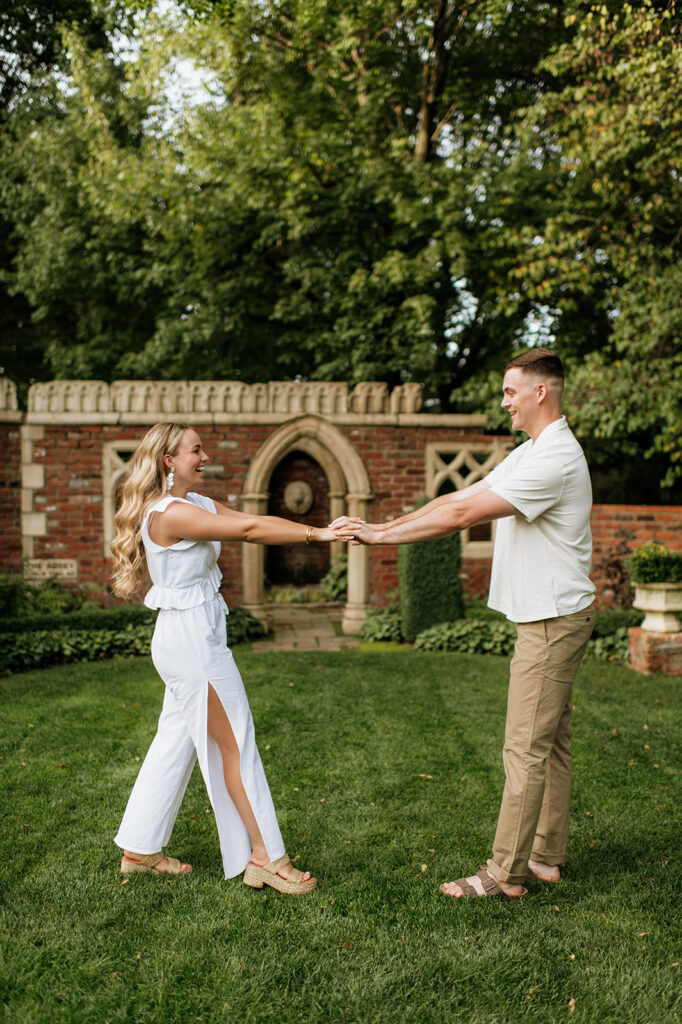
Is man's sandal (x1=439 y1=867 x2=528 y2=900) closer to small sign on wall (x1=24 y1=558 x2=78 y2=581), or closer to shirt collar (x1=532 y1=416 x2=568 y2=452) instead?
shirt collar (x1=532 y1=416 x2=568 y2=452)

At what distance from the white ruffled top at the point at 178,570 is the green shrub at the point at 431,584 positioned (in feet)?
17.9

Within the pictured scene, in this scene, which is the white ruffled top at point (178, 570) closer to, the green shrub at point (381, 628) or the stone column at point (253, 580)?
the green shrub at point (381, 628)

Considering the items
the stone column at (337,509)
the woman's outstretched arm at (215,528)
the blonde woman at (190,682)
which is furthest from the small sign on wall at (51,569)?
the woman's outstretched arm at (215,528)

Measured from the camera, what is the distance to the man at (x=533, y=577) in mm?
2918


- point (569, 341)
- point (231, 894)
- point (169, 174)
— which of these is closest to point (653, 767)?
point (231, 894)

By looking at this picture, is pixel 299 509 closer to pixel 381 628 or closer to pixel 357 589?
pixel 357 589

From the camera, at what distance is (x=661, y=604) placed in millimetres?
7141

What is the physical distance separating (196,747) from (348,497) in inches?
266

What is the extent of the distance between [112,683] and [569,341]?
28.1 ft

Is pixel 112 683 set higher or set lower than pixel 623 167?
lower

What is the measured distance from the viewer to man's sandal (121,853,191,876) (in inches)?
126

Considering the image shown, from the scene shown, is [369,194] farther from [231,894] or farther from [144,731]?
[231,894]

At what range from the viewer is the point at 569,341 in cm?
1181

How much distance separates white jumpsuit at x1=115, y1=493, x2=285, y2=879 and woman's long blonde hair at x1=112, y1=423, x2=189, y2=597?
0.08 m
